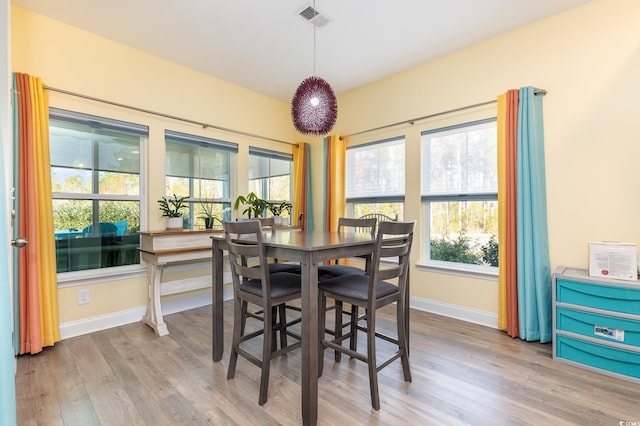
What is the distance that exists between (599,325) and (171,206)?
154 inches

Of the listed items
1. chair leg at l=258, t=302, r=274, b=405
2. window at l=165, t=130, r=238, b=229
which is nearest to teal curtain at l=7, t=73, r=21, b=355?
window at l=165, t=130, r=238, b=229

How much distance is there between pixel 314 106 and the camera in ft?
7.54

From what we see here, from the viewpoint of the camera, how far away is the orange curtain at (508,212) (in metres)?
2.66

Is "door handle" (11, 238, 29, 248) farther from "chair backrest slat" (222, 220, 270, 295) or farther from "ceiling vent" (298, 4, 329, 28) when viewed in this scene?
"ceiling vent" (298, 4, 329, 28)

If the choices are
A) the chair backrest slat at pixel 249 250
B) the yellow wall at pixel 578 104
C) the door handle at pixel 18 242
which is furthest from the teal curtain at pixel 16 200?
the yellow wall at pixel 578 104

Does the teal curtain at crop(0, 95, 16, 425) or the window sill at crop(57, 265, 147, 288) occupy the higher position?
the teal curtain at crop(0, 95, 16, 425)

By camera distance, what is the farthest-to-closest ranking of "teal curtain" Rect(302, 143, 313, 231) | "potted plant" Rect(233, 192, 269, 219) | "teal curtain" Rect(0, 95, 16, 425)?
"teal curtain" Rect(302, 143, 313, 231) < "potted plant" Rect(233, 192, 269, 219) < "teal curtain" Rect(0, 95, 16, 425)

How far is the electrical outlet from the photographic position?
9.00 ft

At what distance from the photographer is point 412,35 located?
284cm

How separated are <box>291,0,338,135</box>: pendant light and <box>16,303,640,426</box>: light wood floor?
5.97 feet

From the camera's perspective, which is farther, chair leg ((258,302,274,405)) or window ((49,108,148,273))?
window ((49,108,148,273))

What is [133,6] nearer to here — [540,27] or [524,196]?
[540,27]

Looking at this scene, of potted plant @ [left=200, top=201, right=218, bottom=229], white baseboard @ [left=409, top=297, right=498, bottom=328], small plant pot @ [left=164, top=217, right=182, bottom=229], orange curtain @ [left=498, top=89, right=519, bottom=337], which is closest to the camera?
orange curtain @ [left=498, top=89, right=519, bottom=337]

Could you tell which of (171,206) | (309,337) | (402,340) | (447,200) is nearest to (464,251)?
(447,200)
